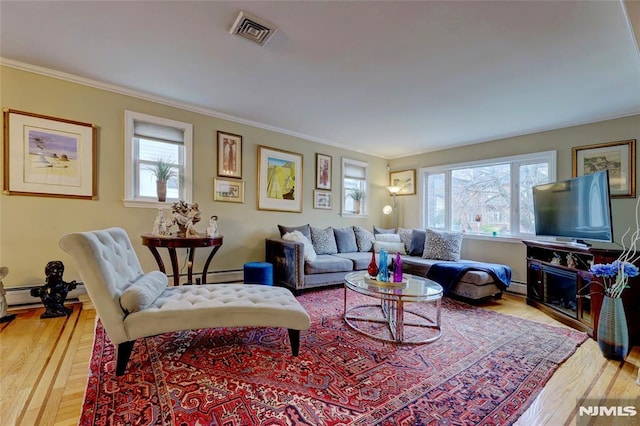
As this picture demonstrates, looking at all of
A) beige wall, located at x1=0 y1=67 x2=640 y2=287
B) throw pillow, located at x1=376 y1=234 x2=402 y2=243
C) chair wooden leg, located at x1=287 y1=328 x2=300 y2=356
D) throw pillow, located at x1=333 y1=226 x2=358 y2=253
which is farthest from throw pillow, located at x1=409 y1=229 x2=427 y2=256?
chair wooden leg, located at x1=287 y1=328 x2=300 y2=356

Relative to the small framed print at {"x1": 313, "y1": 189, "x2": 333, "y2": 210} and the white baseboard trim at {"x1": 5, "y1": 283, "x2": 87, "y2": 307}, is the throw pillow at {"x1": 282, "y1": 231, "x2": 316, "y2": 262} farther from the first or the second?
the white baseboard trim at {"x1": 5, "y1": 283, "x2": 87, "y2": 307}

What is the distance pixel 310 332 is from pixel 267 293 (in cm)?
55

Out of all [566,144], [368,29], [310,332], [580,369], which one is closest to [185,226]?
[310,332]

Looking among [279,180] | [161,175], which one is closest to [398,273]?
[279,180]

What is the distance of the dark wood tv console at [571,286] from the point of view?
231cm

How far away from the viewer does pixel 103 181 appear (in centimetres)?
303

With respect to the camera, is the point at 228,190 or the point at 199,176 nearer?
the point at 199,176

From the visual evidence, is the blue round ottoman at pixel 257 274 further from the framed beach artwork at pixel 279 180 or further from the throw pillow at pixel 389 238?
the throw pillow at pixel 389 238

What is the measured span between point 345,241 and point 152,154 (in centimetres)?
311

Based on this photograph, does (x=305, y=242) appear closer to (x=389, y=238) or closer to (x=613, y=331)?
(x=389, y=238)

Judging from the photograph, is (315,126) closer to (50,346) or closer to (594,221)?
(594,221)

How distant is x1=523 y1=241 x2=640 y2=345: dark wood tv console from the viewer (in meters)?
2.31

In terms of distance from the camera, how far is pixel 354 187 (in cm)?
550

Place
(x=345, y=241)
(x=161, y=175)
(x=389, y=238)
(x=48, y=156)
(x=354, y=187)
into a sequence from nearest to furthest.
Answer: (x=48, y=156) → (x=161, y=175) → (x=345, y=241) → (x=389, y=238) → (x=354, y=187)
